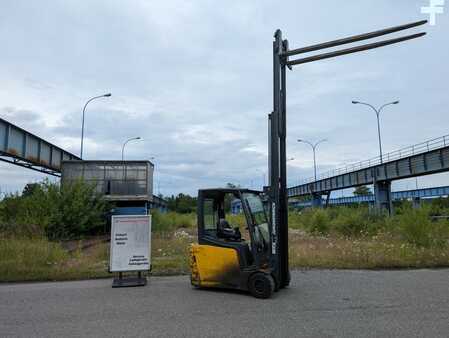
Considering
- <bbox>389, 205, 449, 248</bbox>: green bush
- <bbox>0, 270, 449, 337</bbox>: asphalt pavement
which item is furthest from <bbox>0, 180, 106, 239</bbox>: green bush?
<bbox>389, 205, 449, 248</bbox>: green bush

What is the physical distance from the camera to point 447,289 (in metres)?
8.30

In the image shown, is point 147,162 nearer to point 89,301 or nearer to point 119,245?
point 119,245

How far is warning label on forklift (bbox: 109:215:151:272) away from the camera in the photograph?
929 cm

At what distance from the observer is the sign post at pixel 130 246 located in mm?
9273

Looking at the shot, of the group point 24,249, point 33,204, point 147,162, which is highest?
point 147,162

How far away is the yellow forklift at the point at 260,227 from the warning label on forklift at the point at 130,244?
5.30ft

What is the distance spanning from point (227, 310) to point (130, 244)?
144 inches

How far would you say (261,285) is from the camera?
7594mm

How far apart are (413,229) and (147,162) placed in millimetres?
18931

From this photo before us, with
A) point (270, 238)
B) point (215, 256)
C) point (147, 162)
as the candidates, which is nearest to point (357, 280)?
point (270, 238)

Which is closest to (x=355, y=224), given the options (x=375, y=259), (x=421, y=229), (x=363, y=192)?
(x=421, y=229)

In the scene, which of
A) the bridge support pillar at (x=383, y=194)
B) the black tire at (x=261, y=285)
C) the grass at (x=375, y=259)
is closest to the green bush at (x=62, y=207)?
the grass at (x=375, y=259)

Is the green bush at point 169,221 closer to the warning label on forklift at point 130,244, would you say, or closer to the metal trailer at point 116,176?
the metal trailer at point 116,176

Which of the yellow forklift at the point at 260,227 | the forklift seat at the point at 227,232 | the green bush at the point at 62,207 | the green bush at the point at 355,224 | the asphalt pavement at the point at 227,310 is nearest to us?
the asphalt pavement at the point at 227,310
